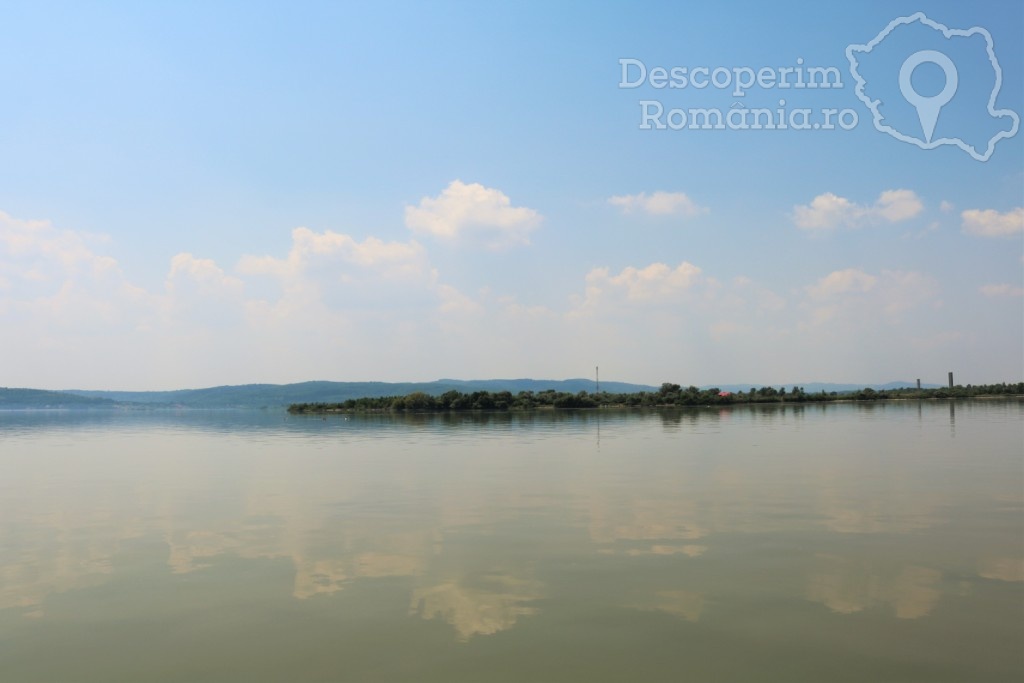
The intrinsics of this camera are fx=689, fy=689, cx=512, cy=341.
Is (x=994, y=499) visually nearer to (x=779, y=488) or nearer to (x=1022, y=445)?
(x=779, y=488)

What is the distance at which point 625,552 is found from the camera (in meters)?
15.6

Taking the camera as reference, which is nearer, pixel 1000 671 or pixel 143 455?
pixel 1000 671

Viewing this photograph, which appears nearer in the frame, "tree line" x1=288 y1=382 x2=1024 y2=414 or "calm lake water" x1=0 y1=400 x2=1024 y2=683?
"calm lake water" x1=0 y1=400 x2=1024 y2=683

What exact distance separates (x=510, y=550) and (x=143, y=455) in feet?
127

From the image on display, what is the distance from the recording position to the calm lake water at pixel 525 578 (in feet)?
31.6

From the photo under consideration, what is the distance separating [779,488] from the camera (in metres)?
24.8

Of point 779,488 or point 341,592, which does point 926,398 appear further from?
point 341,592

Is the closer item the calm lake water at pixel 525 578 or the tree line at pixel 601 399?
the calm lake water at pixel 525 578

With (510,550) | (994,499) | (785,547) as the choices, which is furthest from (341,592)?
(994,499)

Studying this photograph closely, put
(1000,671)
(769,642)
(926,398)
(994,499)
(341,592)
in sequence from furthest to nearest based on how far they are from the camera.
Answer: (926,398), (994,499), (341,592), (769,642), (1000,671)

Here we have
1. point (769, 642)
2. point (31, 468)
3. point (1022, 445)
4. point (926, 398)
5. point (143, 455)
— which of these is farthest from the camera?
point (926, 398)

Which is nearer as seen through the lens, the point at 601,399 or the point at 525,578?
the point at 525,578

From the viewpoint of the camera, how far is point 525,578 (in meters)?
13.7

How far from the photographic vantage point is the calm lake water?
9.63m
